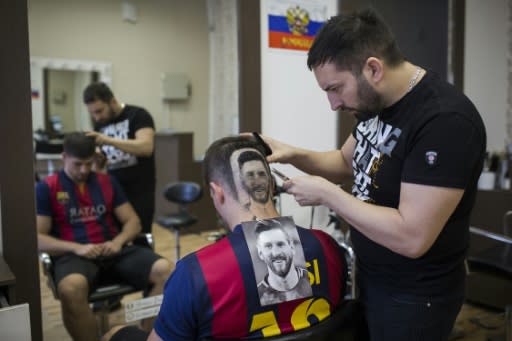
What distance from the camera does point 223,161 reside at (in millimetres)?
1161

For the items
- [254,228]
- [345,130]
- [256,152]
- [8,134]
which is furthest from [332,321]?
[345,130]

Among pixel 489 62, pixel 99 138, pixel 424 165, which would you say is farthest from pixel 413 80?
pixel 489 62

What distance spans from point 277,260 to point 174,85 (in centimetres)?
466

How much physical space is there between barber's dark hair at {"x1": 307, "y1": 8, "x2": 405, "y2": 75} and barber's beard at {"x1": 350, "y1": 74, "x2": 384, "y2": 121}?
3cm

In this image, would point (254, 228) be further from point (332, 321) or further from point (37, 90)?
point (37, 90)

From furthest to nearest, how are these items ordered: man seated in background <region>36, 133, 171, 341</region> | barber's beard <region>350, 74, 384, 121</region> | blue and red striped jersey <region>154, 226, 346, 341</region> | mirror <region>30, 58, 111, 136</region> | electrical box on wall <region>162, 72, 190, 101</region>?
electrical box on wall <region>162, 72, 190, 101</region>, mirror <region>30, 58, 111, 136</region>, man seated in background <region>36, 133, 171, 341</region>, barber's beard <region>350, 74, 384, 121</region>, blue and red striped jersey <region>154, 226, 346, 341</region>

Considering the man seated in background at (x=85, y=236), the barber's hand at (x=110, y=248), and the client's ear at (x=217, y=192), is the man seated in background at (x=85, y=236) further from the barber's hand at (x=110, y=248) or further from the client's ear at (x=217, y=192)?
the client's ear at (x=217, y=192)

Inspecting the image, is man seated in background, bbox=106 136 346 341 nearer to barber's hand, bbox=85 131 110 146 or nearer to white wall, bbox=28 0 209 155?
barber's hand, bbox=85 131 110 146

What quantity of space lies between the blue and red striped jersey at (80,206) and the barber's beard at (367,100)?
4.90ft

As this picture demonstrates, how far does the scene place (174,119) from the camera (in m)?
5.00

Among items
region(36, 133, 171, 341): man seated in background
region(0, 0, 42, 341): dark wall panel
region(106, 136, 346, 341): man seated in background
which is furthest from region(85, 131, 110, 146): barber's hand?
region(106, 136, 346, 341): man seated in background

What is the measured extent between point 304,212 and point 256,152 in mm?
1450

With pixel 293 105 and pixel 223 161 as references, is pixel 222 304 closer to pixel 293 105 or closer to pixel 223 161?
pixel 223 161

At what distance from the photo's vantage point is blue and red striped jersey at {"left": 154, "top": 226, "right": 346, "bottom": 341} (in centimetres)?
90
